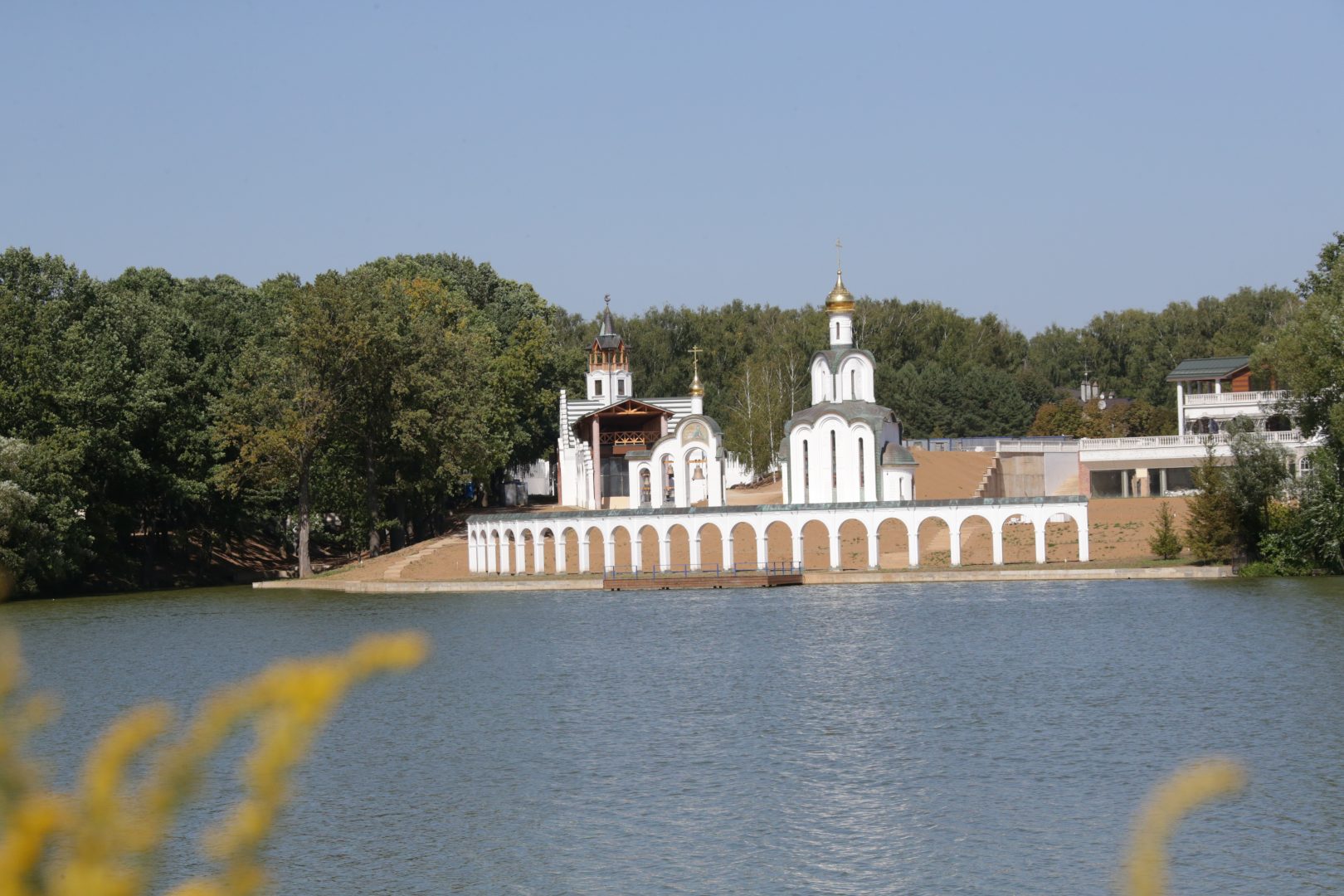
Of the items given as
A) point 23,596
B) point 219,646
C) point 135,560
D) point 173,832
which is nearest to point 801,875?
point 173,832

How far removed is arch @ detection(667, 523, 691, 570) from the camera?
61.7 m

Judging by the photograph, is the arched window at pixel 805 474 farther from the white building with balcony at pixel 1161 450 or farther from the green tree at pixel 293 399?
the green tree at pixel 293 399

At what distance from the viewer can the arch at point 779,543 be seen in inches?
2406

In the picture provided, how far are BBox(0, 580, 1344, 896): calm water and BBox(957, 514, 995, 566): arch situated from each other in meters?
10.0

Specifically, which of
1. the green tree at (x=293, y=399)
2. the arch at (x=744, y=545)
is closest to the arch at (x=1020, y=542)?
the arch at (x=744, y=545)

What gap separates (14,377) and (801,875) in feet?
A: 162

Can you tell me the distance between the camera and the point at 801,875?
693 inches

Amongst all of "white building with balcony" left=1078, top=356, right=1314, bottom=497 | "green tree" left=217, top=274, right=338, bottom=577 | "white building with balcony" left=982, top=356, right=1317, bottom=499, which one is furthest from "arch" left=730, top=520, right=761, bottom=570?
"green tree" left=217, top=274, right=338, bottom=577

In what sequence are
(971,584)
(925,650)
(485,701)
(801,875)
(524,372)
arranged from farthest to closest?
1. (524,372)
2. (971,584)
3. (925,650)
4. (485,701)
5. (801,875)

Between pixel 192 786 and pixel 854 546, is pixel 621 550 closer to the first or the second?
pixel 854 546

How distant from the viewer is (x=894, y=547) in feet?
201

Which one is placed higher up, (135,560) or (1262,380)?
(1262,380)

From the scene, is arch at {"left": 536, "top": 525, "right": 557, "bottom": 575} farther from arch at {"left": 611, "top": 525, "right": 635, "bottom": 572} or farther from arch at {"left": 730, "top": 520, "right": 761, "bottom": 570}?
arch at {"left": 730, "top": 520, "right": 761, "bottom": 570}

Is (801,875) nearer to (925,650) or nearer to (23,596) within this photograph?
(925,650)
